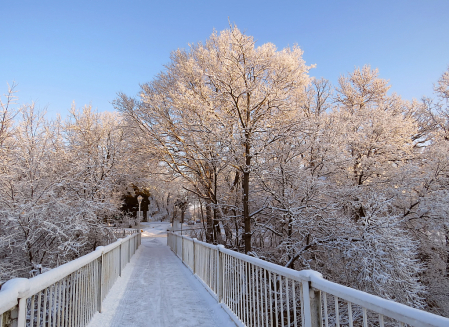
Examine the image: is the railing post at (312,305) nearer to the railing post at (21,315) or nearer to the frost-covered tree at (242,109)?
the railing post at (21,315)

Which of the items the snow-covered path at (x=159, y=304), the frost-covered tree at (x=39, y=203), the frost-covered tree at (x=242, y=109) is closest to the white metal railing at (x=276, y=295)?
the snow-covered path at (x=159, y=304)

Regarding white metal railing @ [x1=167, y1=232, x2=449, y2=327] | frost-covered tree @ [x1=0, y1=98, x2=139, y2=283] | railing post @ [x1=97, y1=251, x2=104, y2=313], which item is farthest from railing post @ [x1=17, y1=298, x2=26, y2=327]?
frost-covered tree @ [x1=0, y1=98, x2=139, y2=283]

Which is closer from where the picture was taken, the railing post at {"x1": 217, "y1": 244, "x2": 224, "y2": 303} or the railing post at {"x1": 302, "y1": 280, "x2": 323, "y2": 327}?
the railing post at {"x1": 302, "y1": 280, "x2": 323, "y2": 327}

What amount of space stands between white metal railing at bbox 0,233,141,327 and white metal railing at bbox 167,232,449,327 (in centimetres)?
198

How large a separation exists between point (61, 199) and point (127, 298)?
6.18 metres

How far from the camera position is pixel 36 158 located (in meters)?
9.56

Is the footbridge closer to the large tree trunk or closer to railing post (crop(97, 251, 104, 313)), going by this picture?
railing post (crop(97, 251, 104, 313))

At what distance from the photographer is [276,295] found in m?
2.64

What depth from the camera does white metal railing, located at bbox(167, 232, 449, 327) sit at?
1445 millimetres

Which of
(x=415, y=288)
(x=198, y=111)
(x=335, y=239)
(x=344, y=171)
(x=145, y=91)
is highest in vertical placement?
(x=145, y=91)

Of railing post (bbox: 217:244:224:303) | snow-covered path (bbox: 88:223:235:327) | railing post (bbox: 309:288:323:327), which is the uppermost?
railing post (bbox: 309:288:323:327)

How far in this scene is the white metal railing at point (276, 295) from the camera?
56.9 inches

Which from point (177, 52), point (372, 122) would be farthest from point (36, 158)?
point (372, 122)

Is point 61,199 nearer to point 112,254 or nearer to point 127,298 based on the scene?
point 112,254
